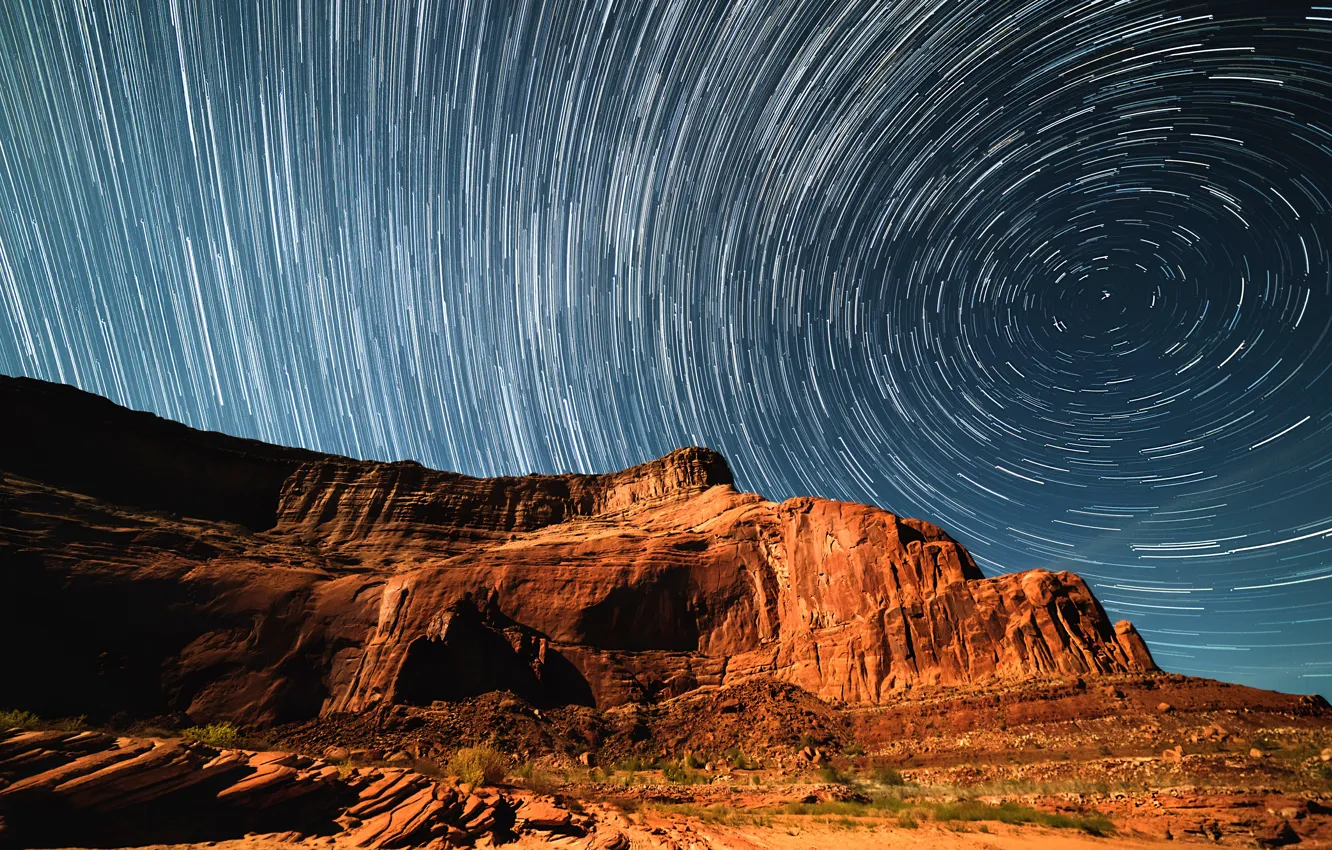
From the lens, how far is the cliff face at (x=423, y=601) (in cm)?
2667

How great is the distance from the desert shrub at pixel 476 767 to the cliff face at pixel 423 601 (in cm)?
1553

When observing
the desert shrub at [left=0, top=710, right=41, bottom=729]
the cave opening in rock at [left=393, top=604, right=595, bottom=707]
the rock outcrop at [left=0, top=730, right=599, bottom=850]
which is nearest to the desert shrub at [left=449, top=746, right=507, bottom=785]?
the rock outcrop at [left=0, top=730, right=599, bottom=850]

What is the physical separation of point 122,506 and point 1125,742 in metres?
66.0

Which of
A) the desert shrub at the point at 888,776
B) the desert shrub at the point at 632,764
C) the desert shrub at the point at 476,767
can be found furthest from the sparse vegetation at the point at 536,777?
the desert shrub at the point at 888,776

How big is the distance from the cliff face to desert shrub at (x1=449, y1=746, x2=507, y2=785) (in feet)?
51.0

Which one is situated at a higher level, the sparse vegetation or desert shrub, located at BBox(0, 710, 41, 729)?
desert shrub, located at BBox(0, 710, 41, 729)

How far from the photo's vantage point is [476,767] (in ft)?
48.4

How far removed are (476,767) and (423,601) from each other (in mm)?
25890

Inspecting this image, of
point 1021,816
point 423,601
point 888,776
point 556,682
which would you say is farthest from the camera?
point 423,601

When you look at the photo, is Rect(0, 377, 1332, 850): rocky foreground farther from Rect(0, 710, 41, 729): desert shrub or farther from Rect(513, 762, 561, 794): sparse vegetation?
Rect(0, 710, 41, 729): desert shrub

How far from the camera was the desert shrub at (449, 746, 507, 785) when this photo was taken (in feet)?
45.5

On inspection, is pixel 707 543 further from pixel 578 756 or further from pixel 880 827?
pixel 880 827

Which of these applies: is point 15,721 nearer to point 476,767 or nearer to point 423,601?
point 476,767

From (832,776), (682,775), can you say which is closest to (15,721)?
(682,775)
